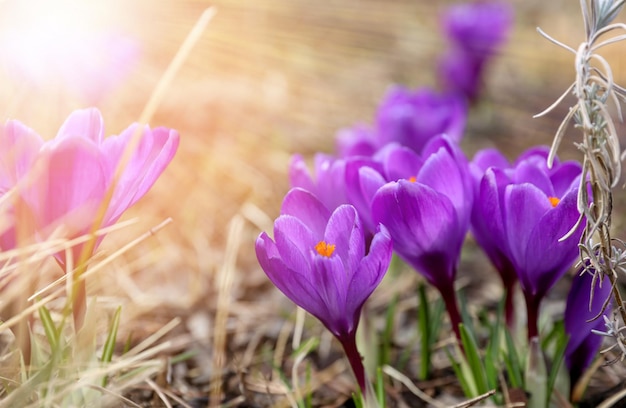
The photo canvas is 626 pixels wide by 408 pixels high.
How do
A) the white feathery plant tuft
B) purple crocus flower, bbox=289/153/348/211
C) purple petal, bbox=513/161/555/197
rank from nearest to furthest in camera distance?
the white feathery plant tuft, purple petal, bbox=513/161/555/197, purple crocus flower, bbox=289/153/348/211

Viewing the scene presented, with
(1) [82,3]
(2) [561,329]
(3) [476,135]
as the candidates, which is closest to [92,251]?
(2) [561,329]

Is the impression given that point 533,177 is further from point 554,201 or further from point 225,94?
point 225,94

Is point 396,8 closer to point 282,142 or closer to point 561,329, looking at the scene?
point 282,142

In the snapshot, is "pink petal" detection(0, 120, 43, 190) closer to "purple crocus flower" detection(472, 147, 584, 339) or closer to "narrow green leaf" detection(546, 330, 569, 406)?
"purple crocus flower" detection(472, 147, 584, 339)

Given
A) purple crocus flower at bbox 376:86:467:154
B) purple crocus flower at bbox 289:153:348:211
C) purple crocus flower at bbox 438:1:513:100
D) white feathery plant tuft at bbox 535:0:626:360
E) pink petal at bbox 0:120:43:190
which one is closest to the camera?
white feathery plant tuft at bbox 535:0:626:360

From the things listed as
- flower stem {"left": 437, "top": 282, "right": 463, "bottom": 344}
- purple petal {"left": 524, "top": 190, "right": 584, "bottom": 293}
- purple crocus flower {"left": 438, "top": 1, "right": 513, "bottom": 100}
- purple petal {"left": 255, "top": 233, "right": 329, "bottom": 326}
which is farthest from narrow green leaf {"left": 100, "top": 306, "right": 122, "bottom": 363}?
purple crocus flower {"left": 438, "top": 1, "right": 513, "bottom": 100}

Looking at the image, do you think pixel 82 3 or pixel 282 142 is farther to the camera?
pixel 282 142

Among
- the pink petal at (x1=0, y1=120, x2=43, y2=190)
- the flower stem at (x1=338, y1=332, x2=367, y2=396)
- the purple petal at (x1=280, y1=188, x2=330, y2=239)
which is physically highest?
the pink petal at (x1=0, y1=120, x2=43, y2=190)
